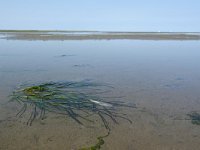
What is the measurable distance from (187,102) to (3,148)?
4.68 meters

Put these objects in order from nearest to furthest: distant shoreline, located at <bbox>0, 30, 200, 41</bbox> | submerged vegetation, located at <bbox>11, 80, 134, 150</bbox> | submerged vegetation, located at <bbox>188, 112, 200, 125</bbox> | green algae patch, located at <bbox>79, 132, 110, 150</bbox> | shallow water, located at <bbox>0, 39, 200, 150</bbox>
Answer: green algae patch, located at <bbox>79, 132, 110, 150</bbox>, shallow water, located at <bbox>0, 39, 200, 150</bbox>, submerged vegetation, located at <bbox>188, 112, 200, 125</bbox>, submerged vegetation, located at <bbox>11, 80, 134, 150</bbox>, distant shoreline, located at <bbox>0, 30, 200, 41</bbox>

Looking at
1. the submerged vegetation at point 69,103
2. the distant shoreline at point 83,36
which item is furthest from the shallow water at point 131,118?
the distant shoreline at point 83,36

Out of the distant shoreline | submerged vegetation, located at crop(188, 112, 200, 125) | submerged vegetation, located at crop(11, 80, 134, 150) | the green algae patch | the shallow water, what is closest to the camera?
the green algae patch

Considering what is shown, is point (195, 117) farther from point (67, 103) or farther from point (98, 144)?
point (67, 103)

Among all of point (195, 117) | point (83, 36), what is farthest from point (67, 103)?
point (83, 36)

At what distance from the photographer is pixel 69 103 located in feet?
22.8

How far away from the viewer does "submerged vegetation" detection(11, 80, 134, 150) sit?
249 inches

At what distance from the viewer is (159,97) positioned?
7.96 meters

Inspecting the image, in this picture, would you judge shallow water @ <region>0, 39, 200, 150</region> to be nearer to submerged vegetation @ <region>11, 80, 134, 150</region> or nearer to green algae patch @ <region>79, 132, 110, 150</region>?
green algae patch @ <region>79, 132, 110, 150</region>

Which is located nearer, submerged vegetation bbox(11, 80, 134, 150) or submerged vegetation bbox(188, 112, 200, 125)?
submerged vegetation bbox(188, 112, 200, 125)

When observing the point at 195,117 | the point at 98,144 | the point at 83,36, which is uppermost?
the point at 195,117

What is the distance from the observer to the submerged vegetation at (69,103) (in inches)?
249

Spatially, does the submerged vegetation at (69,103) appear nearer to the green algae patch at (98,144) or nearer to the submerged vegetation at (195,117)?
the green algae patch at (98,144)

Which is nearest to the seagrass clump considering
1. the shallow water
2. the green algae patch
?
the shallow water
